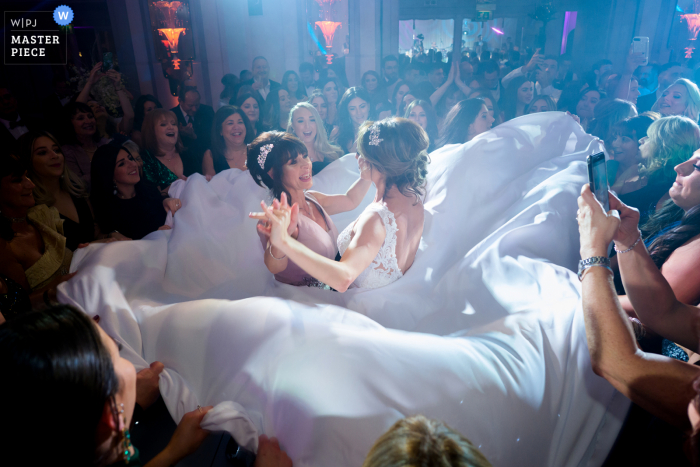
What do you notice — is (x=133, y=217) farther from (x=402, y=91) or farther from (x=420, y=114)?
(x=402, y=91)

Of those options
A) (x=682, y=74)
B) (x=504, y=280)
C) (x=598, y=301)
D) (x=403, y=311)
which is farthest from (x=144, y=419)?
(x=682, y=74)

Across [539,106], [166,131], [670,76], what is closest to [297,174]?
[166,131]

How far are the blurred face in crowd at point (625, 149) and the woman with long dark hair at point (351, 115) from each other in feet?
6.91

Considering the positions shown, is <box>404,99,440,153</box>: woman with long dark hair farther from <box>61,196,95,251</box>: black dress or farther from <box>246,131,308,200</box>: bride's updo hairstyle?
<box>61,196,95,251</box>: black dress

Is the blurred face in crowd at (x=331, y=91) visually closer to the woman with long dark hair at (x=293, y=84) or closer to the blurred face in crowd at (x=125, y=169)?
the woman with long dark hair at (x=293, y=84)

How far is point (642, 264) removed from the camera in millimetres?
1155

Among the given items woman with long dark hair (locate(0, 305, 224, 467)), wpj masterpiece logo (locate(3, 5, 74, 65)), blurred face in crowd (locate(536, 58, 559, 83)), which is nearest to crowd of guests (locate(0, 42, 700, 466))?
woman with long dark hair (locate(0, 305, 224, 467))

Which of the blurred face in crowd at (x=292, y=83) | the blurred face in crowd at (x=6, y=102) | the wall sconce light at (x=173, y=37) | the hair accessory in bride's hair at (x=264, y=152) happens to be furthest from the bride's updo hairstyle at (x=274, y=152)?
the wall sconce light at (x=173, y=37)

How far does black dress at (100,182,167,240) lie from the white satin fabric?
0.53 meters

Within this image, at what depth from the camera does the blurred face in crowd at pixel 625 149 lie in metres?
2.71

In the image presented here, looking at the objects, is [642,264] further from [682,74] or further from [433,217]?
[682,74]

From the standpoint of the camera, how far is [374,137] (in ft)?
5.71

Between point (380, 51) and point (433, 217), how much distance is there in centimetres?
682

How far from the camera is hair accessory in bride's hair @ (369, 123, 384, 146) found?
68.1 inches
